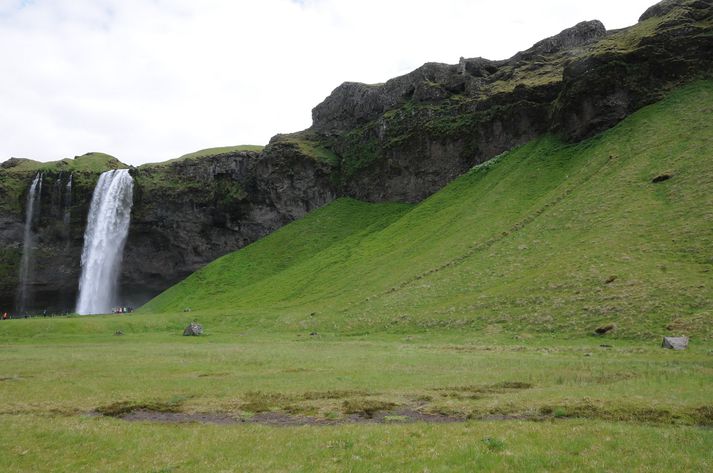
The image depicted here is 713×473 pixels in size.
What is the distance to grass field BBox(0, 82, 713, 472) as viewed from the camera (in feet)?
53.3

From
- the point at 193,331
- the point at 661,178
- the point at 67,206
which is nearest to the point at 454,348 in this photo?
the point at 193,331

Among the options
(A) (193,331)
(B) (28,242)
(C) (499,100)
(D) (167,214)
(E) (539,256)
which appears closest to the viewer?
(E) (539,256)

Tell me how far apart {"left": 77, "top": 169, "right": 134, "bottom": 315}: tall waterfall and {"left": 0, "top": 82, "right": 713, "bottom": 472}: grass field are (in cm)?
3067

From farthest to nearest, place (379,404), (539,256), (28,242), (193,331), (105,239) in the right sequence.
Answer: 1. (28,242)
2. (105,239)
3. (193,331)
4. (539,256)
5. (379,404)

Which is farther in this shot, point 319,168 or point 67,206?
point 319,168

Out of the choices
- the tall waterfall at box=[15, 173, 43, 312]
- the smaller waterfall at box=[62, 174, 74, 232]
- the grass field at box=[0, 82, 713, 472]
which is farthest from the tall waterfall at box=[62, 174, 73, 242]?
the grass field at box=[0, 82, 713, 472]

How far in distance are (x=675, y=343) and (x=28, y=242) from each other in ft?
486

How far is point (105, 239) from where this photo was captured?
13288 centimetres

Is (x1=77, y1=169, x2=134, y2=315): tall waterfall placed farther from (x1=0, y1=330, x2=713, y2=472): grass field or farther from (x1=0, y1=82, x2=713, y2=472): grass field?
(x1=0, y1=330, x2=713, y2=472): grass field

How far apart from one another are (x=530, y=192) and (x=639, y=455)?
79908 millimetres

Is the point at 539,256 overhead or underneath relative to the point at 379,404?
overhead

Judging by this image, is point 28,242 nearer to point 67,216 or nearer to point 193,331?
point 67,216

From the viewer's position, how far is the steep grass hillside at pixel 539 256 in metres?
48.0

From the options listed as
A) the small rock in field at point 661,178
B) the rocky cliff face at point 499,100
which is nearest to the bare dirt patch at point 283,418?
the small rock in field at point 661,178
